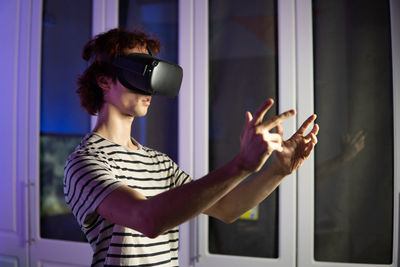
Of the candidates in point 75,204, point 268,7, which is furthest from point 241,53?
point 75,204

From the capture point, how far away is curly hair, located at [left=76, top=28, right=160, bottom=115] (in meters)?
0.97

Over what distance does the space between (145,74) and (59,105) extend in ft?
3.64

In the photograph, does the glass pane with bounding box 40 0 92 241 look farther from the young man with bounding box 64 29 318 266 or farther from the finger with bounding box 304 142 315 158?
the finger with bounding box 304 142 315 158

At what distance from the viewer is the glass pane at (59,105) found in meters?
1.80

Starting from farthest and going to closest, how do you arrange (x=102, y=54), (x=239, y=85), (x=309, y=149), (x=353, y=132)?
1. (x=239, y=85)
2. (x=353, y=132)
3. (x=102, y=54)
4. (x=309, y=149)

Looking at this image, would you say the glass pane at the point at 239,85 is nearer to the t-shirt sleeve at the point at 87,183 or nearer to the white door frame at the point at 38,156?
the white door frame at the point at 38,156

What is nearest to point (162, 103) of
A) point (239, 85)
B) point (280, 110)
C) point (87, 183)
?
point (239, 85)

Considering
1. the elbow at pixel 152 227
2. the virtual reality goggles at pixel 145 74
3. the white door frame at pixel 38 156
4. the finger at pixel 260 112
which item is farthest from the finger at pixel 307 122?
the white door frame at pixel 38 156

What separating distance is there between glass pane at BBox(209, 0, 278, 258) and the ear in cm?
69

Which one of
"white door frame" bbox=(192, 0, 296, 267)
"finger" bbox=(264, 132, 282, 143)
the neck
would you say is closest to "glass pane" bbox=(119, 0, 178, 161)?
"white door frame" bbox=(192, 0, 296, 267)

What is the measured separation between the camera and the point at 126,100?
938 mm

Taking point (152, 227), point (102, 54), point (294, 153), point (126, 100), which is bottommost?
point (152, 227)

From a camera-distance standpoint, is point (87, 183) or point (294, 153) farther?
point (294, 153)

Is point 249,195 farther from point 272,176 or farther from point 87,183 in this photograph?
point 87,183
